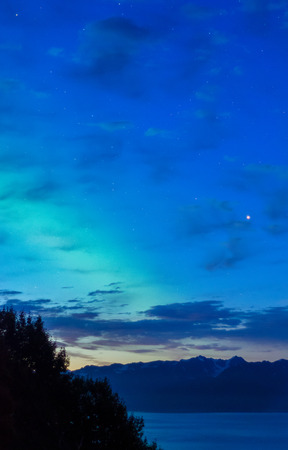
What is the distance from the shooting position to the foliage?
3828 cm

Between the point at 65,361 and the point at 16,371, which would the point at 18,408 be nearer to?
the point at 16,371

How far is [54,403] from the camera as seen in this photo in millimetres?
40750

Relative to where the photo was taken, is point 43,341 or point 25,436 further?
point 43,341

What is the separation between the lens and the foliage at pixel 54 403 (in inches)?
1507

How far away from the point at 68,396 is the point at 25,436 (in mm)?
5058

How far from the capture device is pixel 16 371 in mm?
39125

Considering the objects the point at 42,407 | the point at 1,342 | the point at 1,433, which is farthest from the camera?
the point at 42,407

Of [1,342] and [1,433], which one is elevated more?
[1,342]

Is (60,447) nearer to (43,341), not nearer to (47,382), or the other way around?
(47,382)

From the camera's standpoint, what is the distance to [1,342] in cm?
3588

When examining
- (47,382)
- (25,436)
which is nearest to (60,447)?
(25,436)

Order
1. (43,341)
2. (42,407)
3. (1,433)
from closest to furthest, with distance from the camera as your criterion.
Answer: (1,433)
(42,407)
(43,341)

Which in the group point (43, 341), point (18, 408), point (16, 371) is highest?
point (43, 341)

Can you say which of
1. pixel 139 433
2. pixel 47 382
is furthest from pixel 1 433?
pixel 139 433
